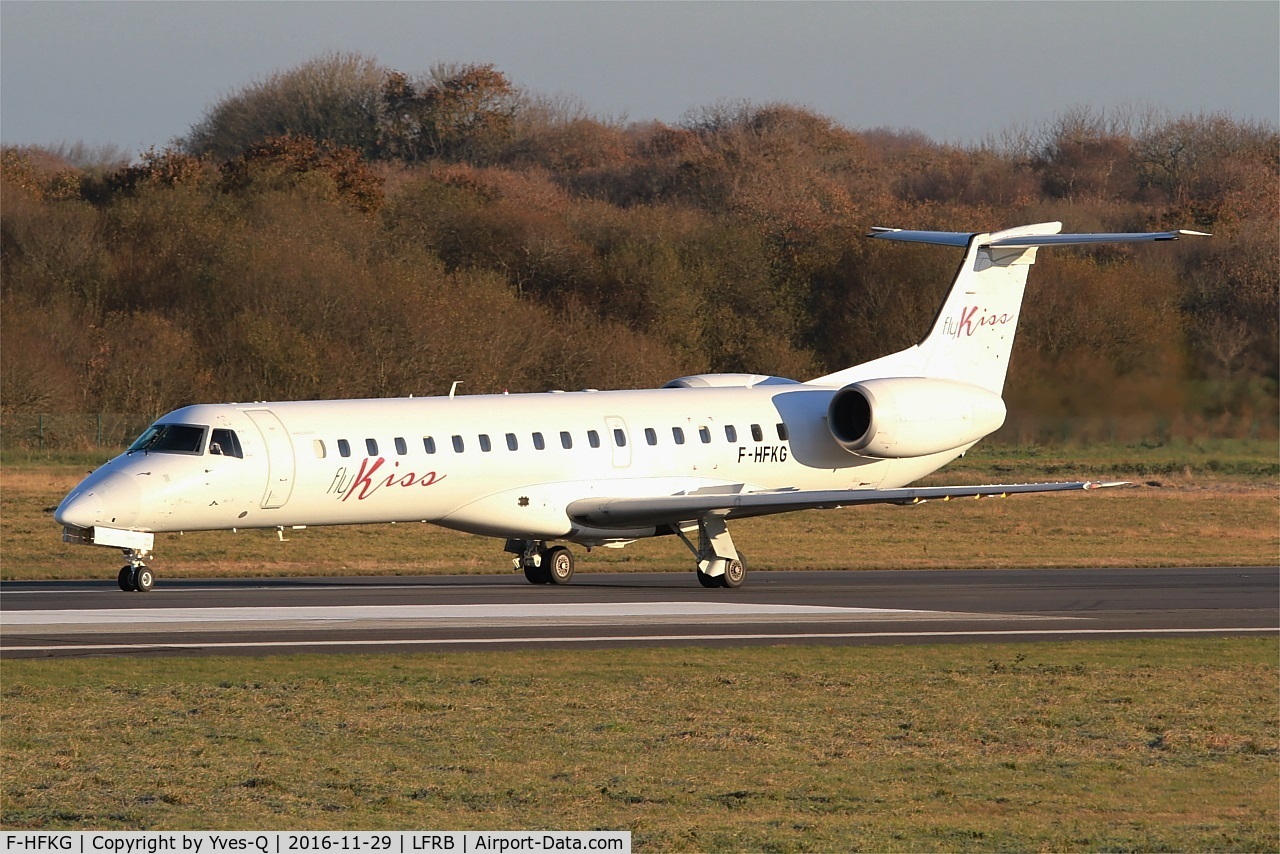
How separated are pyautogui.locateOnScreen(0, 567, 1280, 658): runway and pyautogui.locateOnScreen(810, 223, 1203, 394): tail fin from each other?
3.84m

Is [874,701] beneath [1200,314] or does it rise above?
beneath

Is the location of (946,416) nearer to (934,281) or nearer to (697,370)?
(934,281)

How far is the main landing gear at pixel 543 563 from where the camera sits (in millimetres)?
29328

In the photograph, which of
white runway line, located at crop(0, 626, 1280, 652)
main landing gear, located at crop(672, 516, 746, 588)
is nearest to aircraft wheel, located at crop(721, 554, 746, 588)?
main landing gear, located at crop(672, 516, 746, 588)

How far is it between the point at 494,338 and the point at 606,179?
4117 centimetres

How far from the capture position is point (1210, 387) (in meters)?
29.5

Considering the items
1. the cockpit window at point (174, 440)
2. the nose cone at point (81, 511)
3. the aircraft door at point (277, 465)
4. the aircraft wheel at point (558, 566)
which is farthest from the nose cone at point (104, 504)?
the aircraft wheel at point (558, 566)

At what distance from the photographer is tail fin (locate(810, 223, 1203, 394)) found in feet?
108

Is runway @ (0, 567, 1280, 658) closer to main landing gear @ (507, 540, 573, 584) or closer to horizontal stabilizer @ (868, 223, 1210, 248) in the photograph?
main landing gear @ (507, 540, 573, 584)

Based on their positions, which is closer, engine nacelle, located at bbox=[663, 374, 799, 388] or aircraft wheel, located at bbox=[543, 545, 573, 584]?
aircraft wheel, located at bbox=[543, 545, 573, 584]

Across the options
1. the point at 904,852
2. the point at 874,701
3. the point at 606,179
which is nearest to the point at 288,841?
the point at 904,852

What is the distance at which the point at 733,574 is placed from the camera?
2848cm

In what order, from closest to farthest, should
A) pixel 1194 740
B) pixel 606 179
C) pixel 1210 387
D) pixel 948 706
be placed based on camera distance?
pixel 1194 740, pixel 948 706, pixel 1210 387, pixel 606 179

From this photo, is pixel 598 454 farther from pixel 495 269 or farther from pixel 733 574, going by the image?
pixel 495 269
